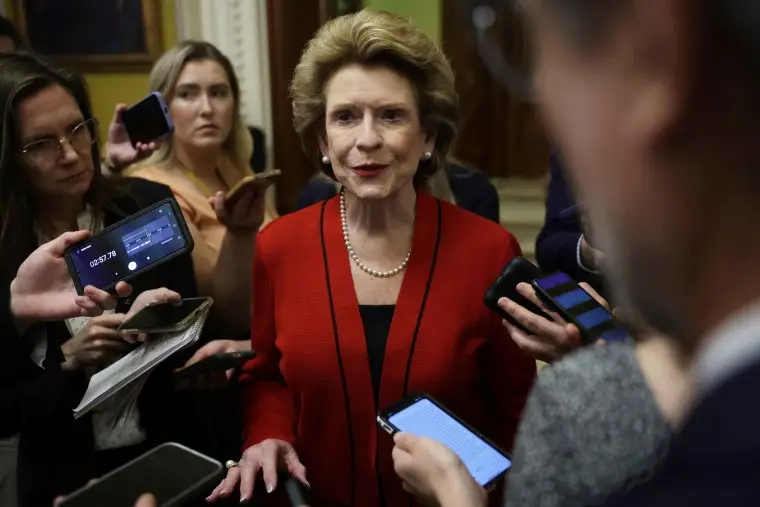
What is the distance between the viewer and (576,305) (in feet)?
3.69

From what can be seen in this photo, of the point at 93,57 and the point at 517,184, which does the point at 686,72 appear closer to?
the point at 93,57

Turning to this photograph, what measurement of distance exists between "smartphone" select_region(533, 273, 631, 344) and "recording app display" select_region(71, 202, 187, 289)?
60 centimetres

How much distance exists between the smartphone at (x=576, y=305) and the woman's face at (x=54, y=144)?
2.97 feet

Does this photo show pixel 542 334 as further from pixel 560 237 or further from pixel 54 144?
pixel 54 144

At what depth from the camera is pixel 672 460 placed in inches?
13.7

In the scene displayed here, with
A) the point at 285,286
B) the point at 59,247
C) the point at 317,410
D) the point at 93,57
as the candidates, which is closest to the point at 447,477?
the point at 317,410

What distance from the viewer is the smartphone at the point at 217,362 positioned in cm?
118

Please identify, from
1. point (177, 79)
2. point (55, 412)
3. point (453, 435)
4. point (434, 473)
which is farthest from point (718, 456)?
point (177, 79)

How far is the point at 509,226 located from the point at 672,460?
3661mm

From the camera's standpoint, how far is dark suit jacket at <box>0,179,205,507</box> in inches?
48.2

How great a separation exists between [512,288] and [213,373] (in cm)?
58

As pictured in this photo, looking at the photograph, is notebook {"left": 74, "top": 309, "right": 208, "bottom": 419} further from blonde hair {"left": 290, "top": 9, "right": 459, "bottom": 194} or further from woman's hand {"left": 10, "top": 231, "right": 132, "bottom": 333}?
blonde hair {"left": 290, "top": 9, "right": 459, "bottom": 194}

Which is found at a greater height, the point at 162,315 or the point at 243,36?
the point at 243,36

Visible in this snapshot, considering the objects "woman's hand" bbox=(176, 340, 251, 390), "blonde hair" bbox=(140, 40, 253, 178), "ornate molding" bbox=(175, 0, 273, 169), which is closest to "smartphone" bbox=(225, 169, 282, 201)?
"woman's hand" bbox=(176, 340, 251, 390)
